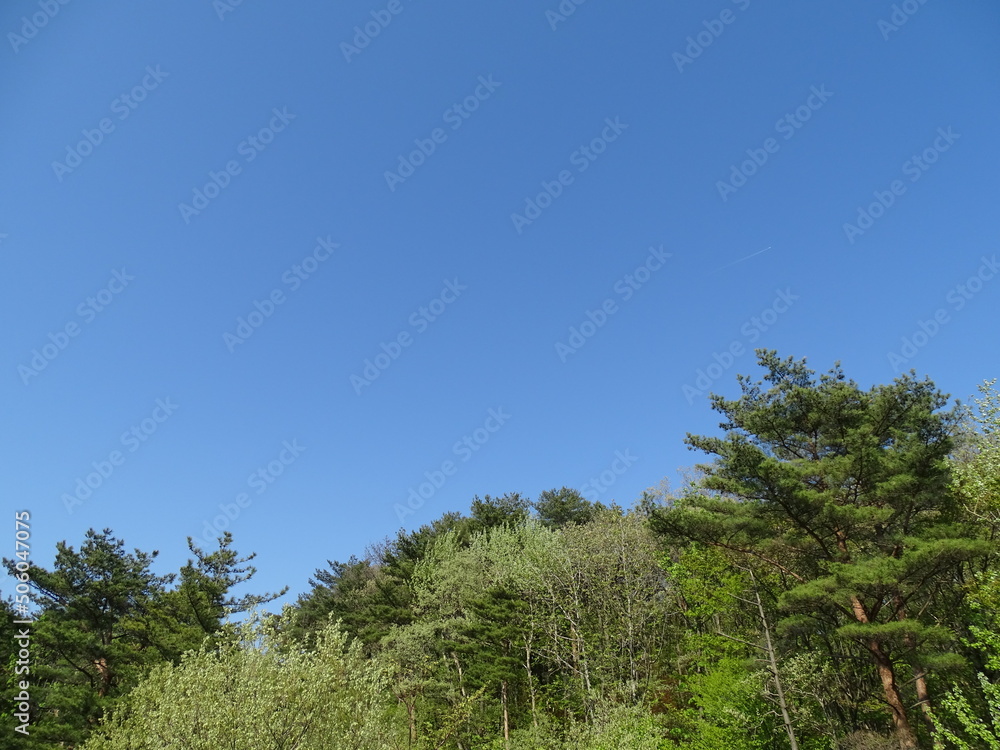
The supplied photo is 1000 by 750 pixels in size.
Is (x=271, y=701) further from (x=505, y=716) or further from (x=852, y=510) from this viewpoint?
(x=852, y=510)

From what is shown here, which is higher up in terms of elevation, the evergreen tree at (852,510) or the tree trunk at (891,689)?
the evergreen tree at (852,510)

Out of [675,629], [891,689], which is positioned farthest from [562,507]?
[891,689]

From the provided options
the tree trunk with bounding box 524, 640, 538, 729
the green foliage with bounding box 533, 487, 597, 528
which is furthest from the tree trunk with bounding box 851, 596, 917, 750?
the green foliage with bounding box 533, 487, 597, 528

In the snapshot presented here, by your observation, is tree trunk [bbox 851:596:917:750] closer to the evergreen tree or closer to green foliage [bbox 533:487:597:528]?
the evergreen tree

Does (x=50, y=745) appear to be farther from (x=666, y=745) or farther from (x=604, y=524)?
(x=604, y=524)

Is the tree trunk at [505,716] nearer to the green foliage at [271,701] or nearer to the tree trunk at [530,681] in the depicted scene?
the tree trunk at [530,681]

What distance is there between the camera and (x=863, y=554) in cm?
1908

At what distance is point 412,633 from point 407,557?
9.81 metres

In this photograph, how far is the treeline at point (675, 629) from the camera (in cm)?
1698

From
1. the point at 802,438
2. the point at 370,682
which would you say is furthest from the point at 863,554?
the point at 370,682

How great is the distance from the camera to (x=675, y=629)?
31078 mm

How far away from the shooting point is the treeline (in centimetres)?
1698

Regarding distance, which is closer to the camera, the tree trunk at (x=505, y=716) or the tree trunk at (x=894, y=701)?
the tree trunk at (x=894, y=701)

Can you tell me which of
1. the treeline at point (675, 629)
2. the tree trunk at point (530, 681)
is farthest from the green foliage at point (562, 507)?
the tree trunk at point (530, 681)
